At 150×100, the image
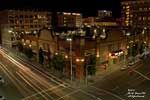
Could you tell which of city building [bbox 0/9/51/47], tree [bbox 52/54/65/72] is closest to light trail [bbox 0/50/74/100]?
tree [bbox 52/54/65/72]

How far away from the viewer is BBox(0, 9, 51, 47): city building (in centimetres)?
13062

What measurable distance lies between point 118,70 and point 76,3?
12922 cm

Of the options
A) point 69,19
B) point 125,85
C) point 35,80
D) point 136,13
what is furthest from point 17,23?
point 125,85

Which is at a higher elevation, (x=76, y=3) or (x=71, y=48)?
(x=76, y=3)

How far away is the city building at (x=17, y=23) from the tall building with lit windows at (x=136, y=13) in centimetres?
6977

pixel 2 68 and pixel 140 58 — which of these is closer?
pixel 2 68

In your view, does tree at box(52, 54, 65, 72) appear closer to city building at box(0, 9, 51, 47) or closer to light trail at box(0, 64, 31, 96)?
light trail at box(0, 64, 31, 96)

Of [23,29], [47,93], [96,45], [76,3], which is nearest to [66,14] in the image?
[76,3]

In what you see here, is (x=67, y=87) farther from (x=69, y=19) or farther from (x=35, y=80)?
(x=69, y=19)

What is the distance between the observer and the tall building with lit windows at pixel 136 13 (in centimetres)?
17312

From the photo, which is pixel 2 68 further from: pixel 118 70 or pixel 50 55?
pixel 118 70

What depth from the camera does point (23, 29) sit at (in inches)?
5453

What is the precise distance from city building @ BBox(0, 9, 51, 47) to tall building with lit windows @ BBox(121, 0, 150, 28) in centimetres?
6977

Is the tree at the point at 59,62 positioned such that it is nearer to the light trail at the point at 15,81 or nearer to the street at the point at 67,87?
the street at the point at 67,87
